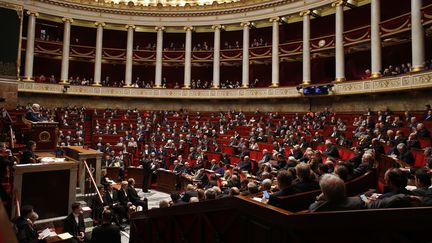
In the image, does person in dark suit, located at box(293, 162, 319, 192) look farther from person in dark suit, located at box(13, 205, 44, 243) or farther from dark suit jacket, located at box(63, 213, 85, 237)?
dark suit jacket, located at box(63, 213, 85, 237)

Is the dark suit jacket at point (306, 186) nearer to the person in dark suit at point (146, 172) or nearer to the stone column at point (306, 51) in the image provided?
the person in dark suit at point (146, 172)

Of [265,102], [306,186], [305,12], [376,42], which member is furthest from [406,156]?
[305,12]

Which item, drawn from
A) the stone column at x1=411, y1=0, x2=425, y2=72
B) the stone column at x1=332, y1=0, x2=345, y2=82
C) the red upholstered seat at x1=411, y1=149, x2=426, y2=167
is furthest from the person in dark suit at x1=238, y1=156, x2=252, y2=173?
the stone column at x1=332, y1=0, x2=345, y2=82

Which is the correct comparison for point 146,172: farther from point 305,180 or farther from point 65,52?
point 65,52

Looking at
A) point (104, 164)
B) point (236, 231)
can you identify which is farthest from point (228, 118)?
point (236, 231)

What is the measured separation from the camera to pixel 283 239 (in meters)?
2.17

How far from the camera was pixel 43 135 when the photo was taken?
890 centimetres

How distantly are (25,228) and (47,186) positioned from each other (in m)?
1.70

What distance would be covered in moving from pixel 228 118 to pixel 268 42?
31.2ft

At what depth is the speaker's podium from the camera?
8.74 metres

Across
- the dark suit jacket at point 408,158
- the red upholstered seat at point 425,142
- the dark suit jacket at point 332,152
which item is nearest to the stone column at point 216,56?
the dark suit jacket at point 332,152

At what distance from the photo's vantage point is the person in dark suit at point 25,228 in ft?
14.8

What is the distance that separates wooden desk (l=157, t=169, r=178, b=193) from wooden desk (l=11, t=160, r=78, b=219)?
19.4 ft

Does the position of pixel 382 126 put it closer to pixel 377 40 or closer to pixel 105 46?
pixel 377 40
